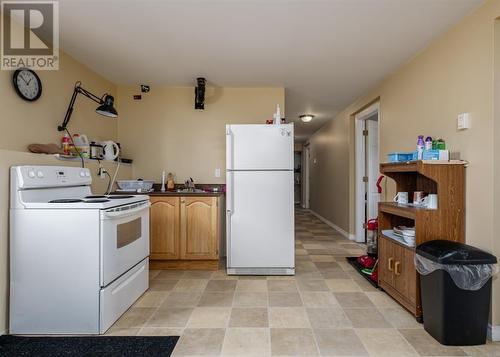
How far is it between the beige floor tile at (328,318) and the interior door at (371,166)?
8.61 feet

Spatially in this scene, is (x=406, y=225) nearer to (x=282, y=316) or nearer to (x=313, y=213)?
(x=282, y=316)

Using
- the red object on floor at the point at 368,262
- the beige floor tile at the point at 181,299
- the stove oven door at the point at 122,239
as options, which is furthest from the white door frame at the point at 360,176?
the stove oven door at the point at 122,239

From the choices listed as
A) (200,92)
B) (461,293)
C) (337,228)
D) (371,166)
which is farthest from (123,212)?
(337,228)

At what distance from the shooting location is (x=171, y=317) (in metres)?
2.11

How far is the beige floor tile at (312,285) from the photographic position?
2.62 metres

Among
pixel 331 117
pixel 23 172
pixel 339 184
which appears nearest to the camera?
pixel 23 172

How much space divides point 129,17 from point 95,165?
1607 millimetres

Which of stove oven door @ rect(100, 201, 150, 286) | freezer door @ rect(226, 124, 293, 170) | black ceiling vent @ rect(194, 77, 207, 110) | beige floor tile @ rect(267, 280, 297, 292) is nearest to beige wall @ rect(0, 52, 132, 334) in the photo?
stove oven door @ rect(100, 201, 150, 286)

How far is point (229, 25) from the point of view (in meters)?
2.18

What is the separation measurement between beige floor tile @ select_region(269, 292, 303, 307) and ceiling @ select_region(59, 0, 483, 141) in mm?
2319

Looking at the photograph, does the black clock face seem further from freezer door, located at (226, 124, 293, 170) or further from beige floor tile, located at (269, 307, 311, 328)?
beige floor tile, located at (269, 307, 311, 328)

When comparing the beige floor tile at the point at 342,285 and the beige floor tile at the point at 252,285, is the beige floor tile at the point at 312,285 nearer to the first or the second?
the beige floor tile at the point at 342,285

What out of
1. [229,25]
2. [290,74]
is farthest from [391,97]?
[229,25]

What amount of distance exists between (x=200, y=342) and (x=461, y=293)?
170cm
